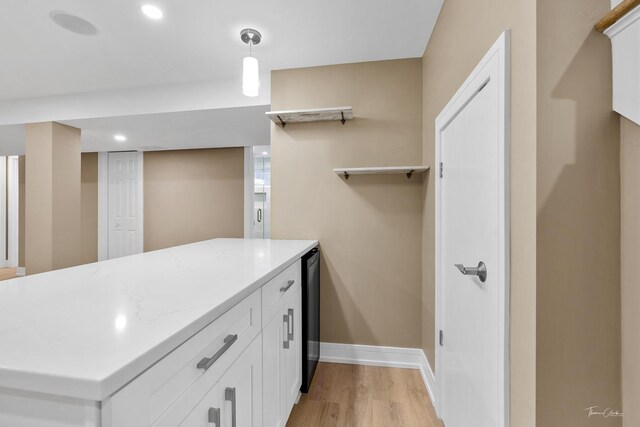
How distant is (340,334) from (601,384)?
1859 millimetres

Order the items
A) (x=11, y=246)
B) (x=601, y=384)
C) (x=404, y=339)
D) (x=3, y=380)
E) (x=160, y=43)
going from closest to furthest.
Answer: (x=3, y=380), (x=601, y=384), (x=160, y=43), (x=404, y=339), (x=11, y=246)

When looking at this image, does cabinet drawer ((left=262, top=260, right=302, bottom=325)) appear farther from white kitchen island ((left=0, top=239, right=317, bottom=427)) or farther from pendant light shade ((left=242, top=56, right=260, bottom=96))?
pendant light shade ((left=242, top=56, right=260, bottom=96))

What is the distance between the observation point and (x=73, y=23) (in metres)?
1.94

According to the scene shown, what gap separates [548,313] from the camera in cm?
74

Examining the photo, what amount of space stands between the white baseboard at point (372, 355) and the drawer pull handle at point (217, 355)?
1.72 meters

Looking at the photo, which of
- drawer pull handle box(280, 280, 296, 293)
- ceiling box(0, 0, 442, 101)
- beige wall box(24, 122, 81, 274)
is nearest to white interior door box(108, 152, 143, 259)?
beige wall box(24, 122, 81, 274)

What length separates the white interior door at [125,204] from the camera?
5.00 m

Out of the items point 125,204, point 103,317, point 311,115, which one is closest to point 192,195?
point 125,204

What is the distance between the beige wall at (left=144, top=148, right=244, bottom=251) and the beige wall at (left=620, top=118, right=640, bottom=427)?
14.8 ft

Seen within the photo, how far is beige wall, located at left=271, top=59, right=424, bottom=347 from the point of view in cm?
233

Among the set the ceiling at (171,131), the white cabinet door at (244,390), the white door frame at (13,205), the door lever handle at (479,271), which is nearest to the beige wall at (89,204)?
the ceiling at (171,131)

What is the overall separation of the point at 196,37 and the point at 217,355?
2.18 metres

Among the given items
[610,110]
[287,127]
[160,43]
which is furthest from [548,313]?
[160,43]

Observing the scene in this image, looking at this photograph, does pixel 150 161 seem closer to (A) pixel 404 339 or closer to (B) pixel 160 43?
(B) pixel 160 43
